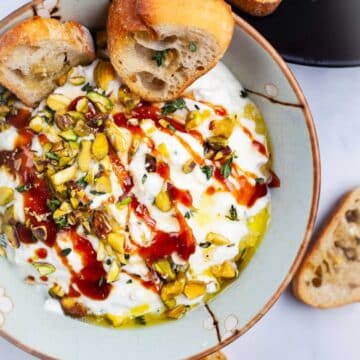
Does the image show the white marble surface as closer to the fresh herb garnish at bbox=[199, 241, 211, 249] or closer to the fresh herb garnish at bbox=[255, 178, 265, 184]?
the fresh herb garnish at bbox=[255, 178, 265, 184]

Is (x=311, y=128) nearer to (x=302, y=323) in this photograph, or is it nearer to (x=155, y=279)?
(x=155, y=279)

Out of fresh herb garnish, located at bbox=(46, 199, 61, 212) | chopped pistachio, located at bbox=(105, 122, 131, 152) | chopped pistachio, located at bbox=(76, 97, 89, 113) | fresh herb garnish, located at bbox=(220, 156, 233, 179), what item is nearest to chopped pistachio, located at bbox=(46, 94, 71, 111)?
chopped pistachio, located at bbox=(76, 97, 89, 113)

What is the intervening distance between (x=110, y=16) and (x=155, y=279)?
30.8 inches

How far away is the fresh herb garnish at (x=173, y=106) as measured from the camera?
2.03 m

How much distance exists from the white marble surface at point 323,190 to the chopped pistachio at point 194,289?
18.2 inches

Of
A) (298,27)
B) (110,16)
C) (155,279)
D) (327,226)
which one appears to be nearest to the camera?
(110,16)

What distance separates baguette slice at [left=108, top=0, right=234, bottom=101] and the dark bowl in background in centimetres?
42

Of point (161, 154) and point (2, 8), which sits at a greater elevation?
point (2, 8)

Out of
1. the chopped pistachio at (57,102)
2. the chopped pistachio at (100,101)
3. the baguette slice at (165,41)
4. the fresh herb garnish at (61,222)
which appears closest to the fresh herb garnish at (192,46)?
the baguette slice at (165,41)

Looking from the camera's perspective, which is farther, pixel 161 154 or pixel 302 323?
pixel 302 323

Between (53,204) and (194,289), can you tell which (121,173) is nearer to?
(53,204)

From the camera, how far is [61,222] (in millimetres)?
1969

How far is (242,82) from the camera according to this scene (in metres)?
2.15

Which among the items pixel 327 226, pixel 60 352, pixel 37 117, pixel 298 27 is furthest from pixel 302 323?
pixel 37 117
